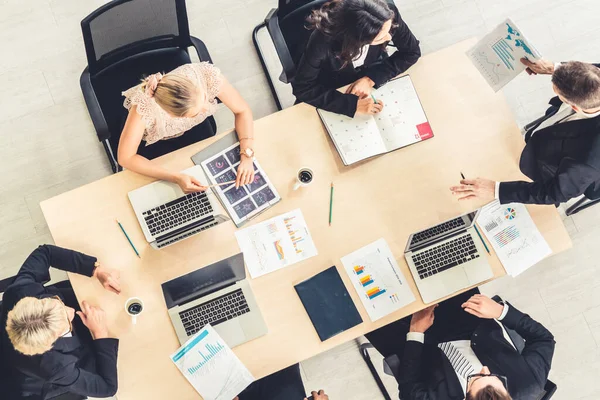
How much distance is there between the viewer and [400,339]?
2.44 m

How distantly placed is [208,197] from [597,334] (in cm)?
239

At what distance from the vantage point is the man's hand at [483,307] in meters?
2.21

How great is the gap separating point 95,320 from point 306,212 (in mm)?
936

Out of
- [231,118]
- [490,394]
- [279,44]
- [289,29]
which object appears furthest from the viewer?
[231,118]

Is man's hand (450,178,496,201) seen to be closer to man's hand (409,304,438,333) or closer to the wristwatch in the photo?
man's hand (409,304,438,333)

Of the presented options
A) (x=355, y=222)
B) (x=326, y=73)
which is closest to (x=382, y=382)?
(x=355, y=222)

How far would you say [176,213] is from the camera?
212 cm

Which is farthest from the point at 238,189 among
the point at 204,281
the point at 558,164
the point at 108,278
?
the point at 558,164

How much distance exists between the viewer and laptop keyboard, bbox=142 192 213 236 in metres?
2.11

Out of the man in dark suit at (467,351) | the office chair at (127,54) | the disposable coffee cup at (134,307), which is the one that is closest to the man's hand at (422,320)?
the man in dark suit at (467,351)

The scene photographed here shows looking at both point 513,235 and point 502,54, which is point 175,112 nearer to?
point 502,54

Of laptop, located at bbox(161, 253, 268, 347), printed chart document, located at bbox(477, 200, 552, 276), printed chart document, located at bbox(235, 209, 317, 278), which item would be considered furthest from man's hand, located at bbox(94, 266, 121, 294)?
printed chart document, located at bbox(477, 200, 552, 276)

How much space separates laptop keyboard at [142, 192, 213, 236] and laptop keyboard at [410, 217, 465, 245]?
0.86 m

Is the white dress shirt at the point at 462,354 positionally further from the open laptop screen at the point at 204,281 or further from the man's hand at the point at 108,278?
the man's hand at the point at 108,278
